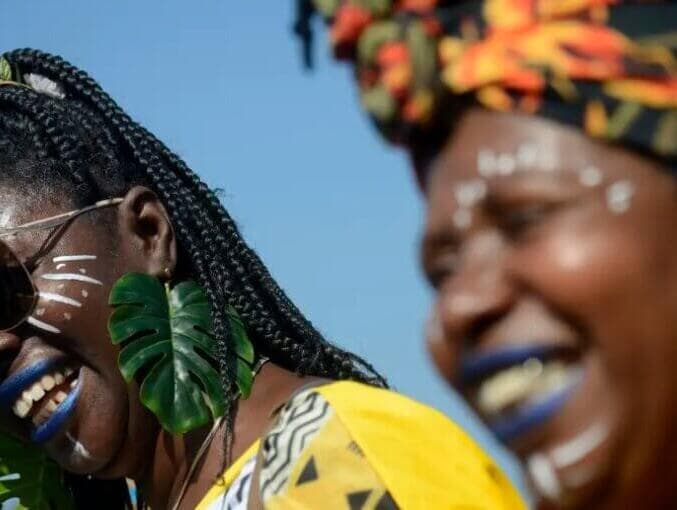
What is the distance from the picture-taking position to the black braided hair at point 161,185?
3.16 metres

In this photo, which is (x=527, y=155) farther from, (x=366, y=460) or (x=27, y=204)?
(x=27, y=204)

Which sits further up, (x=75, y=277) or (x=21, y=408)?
(x=75, y=277)

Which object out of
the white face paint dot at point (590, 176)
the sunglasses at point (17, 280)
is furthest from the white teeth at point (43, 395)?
the white face paint dot at point (590, 176)

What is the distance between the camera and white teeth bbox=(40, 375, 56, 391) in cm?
308

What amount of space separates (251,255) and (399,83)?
5.72 feet

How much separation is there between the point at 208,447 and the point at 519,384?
1.63 m

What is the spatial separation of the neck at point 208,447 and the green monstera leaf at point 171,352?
0.13 ft

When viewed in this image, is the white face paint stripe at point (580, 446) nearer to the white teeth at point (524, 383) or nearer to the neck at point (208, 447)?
the white teeth at point (524, 383)

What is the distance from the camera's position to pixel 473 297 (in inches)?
57.7

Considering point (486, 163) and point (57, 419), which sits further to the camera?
point (57, 419)

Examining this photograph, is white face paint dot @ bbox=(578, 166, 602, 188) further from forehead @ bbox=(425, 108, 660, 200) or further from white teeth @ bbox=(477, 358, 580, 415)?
white teeth @ bbox=(477, 358, 580, 415)

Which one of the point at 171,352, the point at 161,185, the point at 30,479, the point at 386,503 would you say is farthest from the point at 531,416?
the point at 30,479

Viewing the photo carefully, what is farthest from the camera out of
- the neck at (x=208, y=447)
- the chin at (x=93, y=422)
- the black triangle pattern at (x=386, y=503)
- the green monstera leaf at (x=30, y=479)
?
the green monstera leaf at (x=30, y=479)

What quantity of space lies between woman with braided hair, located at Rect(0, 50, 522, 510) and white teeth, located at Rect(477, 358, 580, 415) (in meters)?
1.23
